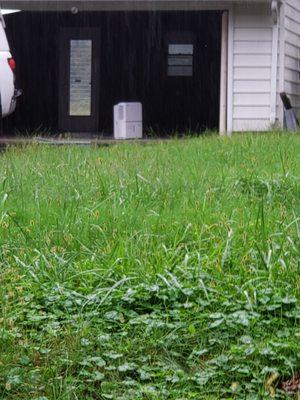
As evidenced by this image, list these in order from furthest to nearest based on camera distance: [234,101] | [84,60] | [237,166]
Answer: [84,60], [234,101], [237,166]

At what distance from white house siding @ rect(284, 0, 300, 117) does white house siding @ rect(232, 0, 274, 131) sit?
128 cm

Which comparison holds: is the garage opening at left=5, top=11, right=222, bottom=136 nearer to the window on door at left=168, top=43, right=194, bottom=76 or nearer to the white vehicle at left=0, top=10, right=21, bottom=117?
the window on door at left=168, top=43, right=194, bottom=76

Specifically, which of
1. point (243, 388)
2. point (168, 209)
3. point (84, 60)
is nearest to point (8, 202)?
point (168, 209)

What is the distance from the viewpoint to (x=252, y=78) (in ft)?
51.1

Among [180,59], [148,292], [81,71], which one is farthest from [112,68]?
[148,292]

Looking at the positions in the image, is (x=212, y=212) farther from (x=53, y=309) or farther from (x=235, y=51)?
(x=235, y=51)

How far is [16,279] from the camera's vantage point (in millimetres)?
5082

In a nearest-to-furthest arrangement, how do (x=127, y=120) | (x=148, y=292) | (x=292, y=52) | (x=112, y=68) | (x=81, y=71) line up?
(x=148, y=292)
(x=127, y=120)
(x=292, y=52)
(x=81, y=71)
(x=112, y=68)

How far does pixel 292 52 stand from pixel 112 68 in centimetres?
481

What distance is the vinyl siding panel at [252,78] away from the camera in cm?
1559

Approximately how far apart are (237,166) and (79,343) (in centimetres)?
493

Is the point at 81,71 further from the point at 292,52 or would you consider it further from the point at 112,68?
the point at 292,52

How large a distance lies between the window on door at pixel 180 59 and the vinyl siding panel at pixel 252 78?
17.1 ft

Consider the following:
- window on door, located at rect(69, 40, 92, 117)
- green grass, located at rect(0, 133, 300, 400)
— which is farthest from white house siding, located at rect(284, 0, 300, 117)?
green grass, located at rect(0, 133, 300, 400)
